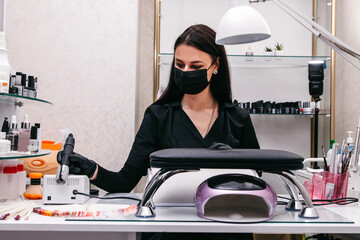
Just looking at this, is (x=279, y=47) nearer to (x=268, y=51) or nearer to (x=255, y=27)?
(x=268, y=51)

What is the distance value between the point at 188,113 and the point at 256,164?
0.86m

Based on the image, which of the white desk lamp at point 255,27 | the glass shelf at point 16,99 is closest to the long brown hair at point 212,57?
the white desk lamp at point 255,27

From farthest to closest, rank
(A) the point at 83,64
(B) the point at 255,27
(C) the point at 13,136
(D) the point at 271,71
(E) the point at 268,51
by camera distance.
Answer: (D) the point at 271,71
(E) the point at 268,51
(A) the point at 83,64
(C) the point at 13,136
(B) the point at 255,27

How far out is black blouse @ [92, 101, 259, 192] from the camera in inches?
56.4

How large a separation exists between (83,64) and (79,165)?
998mm

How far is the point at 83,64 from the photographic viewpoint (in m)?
1.89

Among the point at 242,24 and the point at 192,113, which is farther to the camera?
the point at 192,113

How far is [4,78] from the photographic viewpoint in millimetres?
1157

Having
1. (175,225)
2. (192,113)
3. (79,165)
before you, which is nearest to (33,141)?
(79,165)

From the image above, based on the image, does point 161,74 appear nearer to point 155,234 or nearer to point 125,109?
point 125,109

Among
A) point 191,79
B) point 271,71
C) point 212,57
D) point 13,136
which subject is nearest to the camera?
point 13,136

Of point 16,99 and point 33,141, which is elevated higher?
point 16,99

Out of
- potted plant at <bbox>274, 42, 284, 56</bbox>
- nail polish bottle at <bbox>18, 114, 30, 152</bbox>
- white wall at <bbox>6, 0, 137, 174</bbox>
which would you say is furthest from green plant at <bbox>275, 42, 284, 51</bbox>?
nail polish bottle at <bbox>18, 114, 30, 152</bbox>

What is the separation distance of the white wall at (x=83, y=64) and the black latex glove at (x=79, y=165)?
2.65ft
